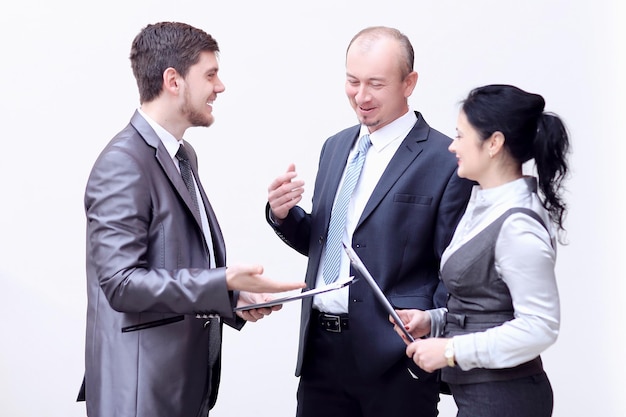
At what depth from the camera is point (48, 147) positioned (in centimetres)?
413

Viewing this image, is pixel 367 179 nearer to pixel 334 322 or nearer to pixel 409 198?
pixel 409 198

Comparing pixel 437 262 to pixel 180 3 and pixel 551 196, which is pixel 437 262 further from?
pixel 180 3

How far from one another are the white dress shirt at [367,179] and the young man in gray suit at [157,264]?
26 centimetres

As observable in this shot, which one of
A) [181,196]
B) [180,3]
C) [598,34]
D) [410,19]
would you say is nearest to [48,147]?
[180,3]

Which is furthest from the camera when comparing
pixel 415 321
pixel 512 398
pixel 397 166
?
pixel 397 166

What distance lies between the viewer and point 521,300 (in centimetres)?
194

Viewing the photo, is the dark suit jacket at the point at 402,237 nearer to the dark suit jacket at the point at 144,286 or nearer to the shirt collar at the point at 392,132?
the shirt collar at the point at 392,132

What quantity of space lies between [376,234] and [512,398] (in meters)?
0.68

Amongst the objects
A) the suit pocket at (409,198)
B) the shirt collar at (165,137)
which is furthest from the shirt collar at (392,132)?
the shirt collar at (165,137)

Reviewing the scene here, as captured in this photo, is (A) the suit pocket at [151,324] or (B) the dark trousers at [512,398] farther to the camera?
(A) the suit pocket at [151,324]

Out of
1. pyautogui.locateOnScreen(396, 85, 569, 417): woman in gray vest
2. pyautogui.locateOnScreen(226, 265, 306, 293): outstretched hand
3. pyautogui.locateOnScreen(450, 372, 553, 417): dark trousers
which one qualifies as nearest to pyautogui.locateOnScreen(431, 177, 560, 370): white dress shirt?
pyautogui.locateOnScreen(396, 85, 569, 417): woman in gray vest

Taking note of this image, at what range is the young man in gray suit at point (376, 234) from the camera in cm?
253

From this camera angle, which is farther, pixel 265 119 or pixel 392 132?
pixel 265 119

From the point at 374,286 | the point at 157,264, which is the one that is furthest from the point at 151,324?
the point at 374,286
